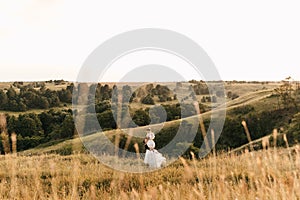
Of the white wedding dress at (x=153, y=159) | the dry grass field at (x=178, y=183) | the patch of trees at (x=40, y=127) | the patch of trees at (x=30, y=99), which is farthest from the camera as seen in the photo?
the patch of trees at (x=30, y=99)

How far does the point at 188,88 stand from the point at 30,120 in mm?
26642

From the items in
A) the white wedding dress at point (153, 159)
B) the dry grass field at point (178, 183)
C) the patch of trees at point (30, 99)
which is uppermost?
the patch of trees at point (30, 99)

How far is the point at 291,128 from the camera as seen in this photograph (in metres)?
37.7

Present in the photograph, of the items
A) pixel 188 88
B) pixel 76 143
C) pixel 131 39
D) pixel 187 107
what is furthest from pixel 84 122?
pixel 131 39

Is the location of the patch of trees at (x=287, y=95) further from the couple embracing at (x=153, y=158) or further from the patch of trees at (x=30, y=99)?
the patch of trees at (x=30, y=99)

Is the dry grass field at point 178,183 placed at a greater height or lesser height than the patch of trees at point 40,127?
greater

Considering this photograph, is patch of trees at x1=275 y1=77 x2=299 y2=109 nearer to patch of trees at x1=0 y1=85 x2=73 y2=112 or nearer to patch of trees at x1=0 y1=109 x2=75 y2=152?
patch of trees at x1=0 y1=109 x2=75 y2=152

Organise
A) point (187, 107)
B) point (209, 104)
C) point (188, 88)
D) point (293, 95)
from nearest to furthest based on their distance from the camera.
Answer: point (293, 95) < point (187, 107) < point (209, 104) < point (188, 88)

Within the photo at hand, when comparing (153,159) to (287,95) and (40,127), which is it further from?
(40,127)

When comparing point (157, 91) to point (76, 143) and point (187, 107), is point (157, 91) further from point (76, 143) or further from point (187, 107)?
point (76, 143)

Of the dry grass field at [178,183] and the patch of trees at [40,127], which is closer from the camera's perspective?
the dry grass field at [178,183]

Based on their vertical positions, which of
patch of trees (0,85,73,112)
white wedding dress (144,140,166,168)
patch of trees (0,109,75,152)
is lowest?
patch of trees (0,109,75,152)

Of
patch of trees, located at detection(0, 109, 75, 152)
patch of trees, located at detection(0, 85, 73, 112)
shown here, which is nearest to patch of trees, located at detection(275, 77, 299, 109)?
patch of trees, located at detection(0, 109, 75, 152)

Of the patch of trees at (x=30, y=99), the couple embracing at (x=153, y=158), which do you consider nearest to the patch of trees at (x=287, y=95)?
the couple embracing at (x=153, y=158)
